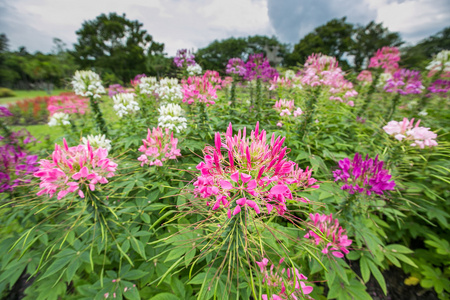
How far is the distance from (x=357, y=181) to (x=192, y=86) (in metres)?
2.16

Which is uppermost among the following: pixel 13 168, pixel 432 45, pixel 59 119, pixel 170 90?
pixel 432 45

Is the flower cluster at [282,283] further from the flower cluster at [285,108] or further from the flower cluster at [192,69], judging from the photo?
the flower cluster at [192,69]

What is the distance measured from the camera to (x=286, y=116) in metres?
2.54

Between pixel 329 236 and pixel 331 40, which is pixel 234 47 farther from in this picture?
pixel 329 236

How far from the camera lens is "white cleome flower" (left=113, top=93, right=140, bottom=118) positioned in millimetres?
2854

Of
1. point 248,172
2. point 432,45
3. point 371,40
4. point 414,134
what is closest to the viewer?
point 248,172

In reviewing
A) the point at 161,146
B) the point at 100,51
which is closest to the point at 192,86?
the point at 161,146

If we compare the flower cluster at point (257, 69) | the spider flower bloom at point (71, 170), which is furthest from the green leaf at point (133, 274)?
the flower cluster at point (257, 69)

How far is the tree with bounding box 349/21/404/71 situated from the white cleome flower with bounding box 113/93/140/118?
103 feet

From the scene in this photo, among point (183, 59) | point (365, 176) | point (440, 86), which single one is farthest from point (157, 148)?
point (440, 86)

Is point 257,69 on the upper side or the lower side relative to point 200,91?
upper

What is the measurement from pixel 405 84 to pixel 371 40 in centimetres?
3321

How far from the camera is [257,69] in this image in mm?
3609

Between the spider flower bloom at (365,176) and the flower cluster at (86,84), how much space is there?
3650 mm
